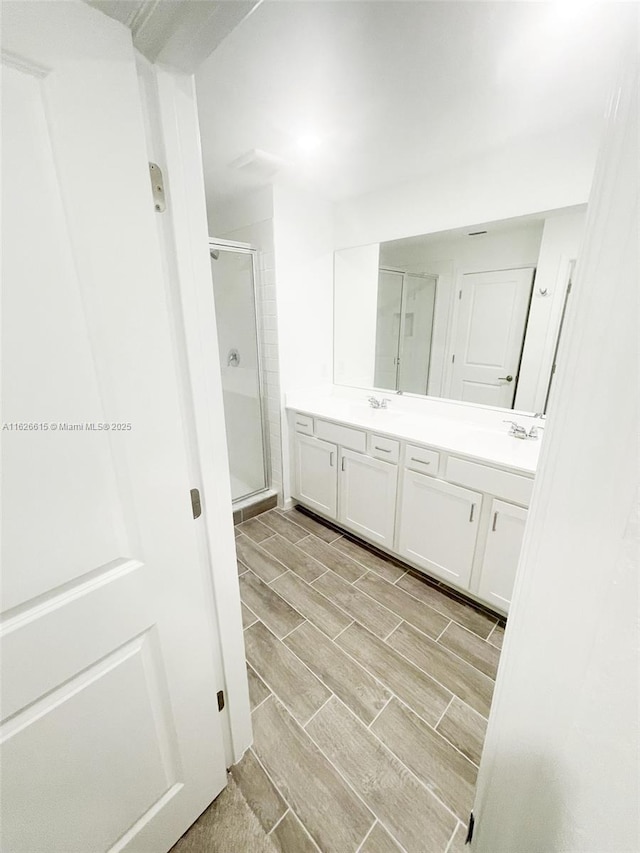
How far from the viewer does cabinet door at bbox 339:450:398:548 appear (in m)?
2.05

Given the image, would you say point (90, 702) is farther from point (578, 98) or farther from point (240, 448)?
point (578, 98)

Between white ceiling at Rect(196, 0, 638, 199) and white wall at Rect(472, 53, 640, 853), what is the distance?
0.79 m

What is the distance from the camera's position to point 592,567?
494 millimetres

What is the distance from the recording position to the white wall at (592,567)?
427mm

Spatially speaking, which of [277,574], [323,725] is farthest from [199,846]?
[277,574]

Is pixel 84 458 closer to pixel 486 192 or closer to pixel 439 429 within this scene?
pixel 439 429

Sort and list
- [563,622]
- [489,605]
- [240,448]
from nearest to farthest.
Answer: [563,622], [489,605], [240,448]

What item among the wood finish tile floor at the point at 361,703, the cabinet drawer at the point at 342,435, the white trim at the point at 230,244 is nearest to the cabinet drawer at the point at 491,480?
the cabinet drawer at the point at 342,435

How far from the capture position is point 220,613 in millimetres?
969

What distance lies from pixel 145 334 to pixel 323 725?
1498 mm

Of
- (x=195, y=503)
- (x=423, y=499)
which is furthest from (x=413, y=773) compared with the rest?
(x=195, y=503)

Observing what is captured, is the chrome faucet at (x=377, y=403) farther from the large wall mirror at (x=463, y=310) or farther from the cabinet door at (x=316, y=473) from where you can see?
the cabinet door at (x=316, y=473)

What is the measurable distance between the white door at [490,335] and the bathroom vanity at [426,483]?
0.16 m

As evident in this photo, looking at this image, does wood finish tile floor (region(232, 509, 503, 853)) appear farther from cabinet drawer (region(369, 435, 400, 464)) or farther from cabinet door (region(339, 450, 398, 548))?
cabinet drawer (region(369, 435, 400, 464))
